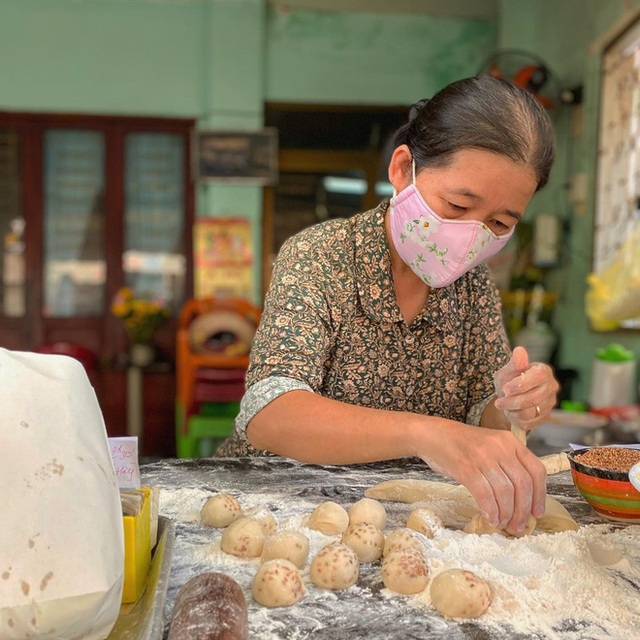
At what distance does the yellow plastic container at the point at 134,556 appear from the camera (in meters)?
0.82

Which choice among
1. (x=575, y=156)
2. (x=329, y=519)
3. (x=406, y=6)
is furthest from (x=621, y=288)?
(x=406, y=6)

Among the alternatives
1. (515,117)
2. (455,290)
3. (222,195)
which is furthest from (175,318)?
(515,117)

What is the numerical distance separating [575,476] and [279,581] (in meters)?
0.64

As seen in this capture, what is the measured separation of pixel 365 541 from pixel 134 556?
0.36 metres

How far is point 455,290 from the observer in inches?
68.4

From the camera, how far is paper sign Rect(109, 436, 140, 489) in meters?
1.00

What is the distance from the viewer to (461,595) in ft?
2.79

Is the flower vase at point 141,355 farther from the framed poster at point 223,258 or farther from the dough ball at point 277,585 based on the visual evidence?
the dough ball at point 277,585

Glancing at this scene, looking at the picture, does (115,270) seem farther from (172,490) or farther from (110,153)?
(172,490)

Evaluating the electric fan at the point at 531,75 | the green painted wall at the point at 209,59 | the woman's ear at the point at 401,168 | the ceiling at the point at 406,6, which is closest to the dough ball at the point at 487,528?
the woman's ear at the point at 401,168

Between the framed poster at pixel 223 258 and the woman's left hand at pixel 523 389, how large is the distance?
4167 millimetres

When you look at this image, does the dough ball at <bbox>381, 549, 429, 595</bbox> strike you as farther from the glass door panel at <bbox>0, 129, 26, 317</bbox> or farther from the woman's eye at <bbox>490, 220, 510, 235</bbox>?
the glass door panel at <bbox>0, 129, 26, 317</bbox>

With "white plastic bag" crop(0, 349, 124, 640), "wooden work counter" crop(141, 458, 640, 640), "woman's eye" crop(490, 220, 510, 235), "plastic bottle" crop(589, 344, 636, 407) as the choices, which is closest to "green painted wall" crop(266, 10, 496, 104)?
"plastic bottle" crop(589, 344, 636, 407)

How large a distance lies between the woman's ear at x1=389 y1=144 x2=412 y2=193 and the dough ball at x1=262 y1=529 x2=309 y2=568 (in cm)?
80
